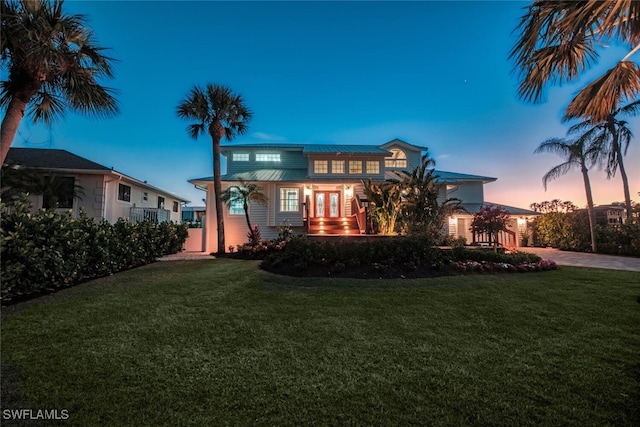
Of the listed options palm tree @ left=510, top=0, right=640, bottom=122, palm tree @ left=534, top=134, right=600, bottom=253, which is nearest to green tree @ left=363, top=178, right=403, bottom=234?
palm tree @ left=510, top=0, right=640, bottom=122

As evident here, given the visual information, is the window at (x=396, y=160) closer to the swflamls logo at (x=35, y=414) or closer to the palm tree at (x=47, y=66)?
the palm tree at (x=47, y=66)

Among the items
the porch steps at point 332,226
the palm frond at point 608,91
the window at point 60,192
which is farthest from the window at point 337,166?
the window at point 60,192

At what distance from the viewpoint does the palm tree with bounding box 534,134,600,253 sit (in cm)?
1490

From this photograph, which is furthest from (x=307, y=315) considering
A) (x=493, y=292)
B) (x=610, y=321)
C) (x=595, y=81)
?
(x=595, y=81)

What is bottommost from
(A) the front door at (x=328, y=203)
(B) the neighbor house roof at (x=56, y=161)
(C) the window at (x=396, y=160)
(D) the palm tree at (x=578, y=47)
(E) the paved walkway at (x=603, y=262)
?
(E) the paved walkway at (x=603, y=262)

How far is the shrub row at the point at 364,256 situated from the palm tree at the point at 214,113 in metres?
7.05

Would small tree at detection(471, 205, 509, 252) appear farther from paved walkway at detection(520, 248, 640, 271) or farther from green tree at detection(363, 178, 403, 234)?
green tree at detection(363, 178, 403, 234)

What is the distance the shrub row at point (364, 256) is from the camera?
24.4 feet

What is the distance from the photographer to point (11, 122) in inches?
212

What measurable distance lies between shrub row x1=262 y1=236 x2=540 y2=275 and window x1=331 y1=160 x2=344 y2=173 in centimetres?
947

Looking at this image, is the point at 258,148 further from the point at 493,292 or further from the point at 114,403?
the point at 114,403

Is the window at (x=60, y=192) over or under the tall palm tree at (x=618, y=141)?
under

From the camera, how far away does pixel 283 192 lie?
16.3 metres

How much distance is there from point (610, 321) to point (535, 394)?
123 inches
